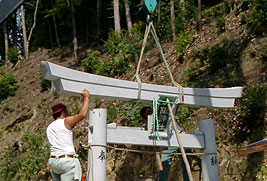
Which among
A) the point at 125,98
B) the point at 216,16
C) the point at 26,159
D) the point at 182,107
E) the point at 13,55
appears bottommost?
the point at 125,98

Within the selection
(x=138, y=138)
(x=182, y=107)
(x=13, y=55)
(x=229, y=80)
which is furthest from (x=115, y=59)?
(x=13, y=55)

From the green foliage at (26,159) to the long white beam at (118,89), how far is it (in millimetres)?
6921

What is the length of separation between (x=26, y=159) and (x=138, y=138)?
25.7 ft

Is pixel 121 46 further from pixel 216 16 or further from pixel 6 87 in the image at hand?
pixel 6 87

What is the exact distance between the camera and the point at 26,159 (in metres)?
12.8

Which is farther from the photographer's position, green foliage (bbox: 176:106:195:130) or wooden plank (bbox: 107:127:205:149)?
green foliage (bbox: 176:106:195:130)

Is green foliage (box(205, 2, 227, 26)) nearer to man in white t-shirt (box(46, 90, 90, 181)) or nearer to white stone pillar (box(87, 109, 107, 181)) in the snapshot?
white stone pillar (box(87, 109, 107, 181))

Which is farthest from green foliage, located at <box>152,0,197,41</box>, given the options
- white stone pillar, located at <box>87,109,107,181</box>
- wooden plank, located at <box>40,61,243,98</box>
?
white stone pillar, located at <box>87,109,107,181</box>

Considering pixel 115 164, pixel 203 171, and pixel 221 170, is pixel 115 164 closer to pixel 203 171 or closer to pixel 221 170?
pixel 221 170

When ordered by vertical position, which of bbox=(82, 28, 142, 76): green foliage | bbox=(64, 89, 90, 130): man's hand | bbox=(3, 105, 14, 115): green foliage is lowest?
bbox=(64, 89, 90, 130): man's hand

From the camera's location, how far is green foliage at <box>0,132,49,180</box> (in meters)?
12.1

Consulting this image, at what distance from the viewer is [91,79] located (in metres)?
5.48

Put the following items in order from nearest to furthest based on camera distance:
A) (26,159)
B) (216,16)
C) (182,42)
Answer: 1. (182,42)
2. (26,159)
3. (216,16)

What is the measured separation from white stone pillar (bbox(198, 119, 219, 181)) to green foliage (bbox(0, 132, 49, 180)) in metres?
6.71
